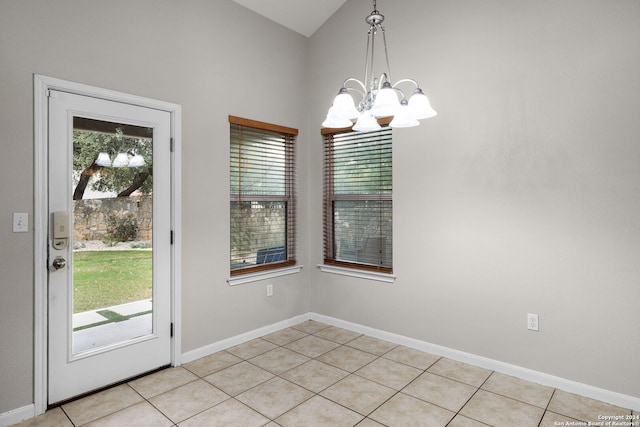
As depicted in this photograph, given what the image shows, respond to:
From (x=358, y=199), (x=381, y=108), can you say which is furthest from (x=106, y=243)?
(x=358, y=199)

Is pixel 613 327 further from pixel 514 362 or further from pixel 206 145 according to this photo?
pixel 206 145

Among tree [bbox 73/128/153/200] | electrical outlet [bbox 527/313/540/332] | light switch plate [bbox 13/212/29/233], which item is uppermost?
tree [bbox 73/128/153/200]

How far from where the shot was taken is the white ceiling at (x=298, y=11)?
3.67m

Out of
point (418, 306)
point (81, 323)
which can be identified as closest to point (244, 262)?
point (81, 323)

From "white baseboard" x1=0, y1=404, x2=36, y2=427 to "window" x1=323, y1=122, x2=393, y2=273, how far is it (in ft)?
8.88

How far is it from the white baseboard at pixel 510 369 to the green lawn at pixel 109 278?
6.80 ft

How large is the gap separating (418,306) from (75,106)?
3125mm

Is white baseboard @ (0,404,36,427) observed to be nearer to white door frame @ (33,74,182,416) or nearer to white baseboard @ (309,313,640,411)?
white door frame @ (33,74,182,416)

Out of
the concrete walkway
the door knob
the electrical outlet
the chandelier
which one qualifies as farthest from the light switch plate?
the electrical outlet

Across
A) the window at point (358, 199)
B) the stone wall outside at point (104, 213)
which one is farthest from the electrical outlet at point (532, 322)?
the stone wall outside at point (104, 213)

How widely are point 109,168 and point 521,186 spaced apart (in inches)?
120

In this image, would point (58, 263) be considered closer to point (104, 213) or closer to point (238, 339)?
point (104, 213)

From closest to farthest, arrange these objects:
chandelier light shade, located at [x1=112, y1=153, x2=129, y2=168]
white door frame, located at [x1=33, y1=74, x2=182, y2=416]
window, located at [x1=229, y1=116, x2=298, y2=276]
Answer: white door frame, located at [x1=33, y1=74, x2=182, y2=416], chandelier light shade, located at [x1=112, y1=153, x2=129, y2=168], window, located at [x1=229, y1=116, x2=298, y2=276]

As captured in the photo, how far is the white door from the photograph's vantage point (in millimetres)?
2506
